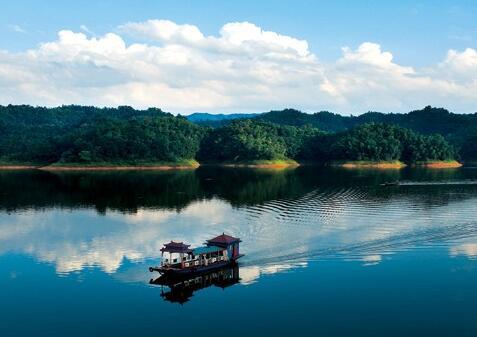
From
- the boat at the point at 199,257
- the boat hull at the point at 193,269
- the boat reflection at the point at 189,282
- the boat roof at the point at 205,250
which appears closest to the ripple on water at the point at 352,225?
the boat at the point at 199,257

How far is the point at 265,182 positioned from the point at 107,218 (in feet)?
196

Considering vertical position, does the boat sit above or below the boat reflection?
above

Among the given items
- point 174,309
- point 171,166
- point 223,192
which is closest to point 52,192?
point 223,192

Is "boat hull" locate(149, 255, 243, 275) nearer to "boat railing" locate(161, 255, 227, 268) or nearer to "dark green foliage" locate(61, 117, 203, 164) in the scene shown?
"boat railing" locate(161, 255, 227, 268)

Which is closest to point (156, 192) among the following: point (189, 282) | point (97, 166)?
point (189, 282)

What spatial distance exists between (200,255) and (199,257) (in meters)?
0.28

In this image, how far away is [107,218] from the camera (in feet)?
231

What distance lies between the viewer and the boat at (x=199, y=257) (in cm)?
4147

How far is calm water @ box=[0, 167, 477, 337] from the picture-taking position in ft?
107

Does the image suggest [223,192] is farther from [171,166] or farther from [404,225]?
→ [171,166]

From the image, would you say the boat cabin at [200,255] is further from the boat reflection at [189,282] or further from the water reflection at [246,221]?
the water reflection at [246,221]

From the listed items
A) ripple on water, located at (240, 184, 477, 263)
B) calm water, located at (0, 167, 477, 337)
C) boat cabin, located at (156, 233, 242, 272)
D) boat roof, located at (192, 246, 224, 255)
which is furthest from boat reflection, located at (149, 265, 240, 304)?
ripple on water, located at (240, 184, 477, 263)

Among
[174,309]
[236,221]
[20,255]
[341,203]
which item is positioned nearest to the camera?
[174,309]

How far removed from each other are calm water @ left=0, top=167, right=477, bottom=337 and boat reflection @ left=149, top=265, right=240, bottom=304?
15cm
